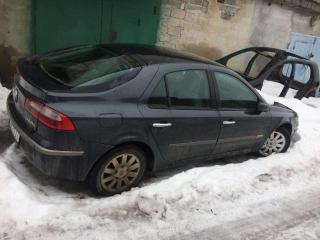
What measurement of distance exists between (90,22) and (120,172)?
490 cm

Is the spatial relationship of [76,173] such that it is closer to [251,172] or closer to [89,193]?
[89,193]

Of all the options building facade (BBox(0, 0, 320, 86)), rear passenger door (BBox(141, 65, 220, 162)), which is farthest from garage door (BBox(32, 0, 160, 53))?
rear passenger door (BBox(141, 65, 220, 162))

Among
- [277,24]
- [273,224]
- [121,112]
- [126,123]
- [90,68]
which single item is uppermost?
[277,24]

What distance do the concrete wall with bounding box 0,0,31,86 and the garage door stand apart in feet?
0.56

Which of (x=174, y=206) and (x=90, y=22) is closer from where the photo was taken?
(x=174, y=206)

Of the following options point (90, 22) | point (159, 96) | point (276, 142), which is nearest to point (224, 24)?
point (90, 22)

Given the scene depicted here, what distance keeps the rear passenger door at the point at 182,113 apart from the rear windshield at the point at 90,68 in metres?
0.37

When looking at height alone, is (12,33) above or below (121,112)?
above

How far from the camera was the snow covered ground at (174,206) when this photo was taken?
12.9ft

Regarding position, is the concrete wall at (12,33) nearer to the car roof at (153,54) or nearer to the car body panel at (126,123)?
the car body panel at (126,123)

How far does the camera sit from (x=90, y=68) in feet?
15.2

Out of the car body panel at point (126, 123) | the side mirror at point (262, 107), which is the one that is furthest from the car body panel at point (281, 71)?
the car body panel at point (126, 123)

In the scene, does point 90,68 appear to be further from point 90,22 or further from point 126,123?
point 90,22

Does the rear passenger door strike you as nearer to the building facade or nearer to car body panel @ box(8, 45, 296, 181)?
car body panel @ box(8, 45, 296, 181)
